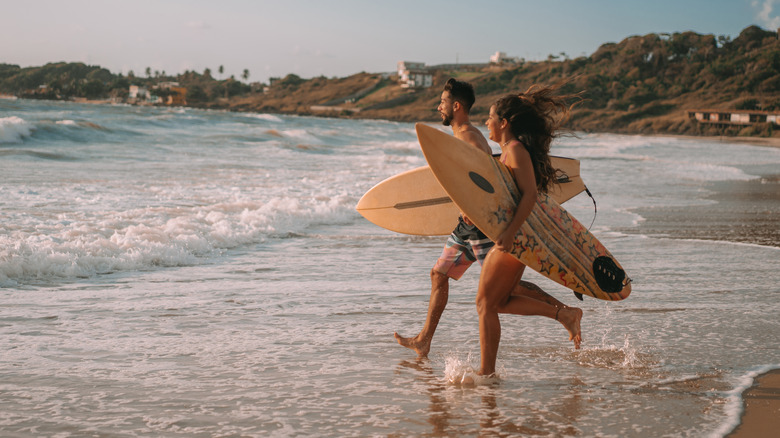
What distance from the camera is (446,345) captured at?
4.20 meters

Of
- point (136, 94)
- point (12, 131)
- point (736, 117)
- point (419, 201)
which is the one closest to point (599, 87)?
point (736, 117)

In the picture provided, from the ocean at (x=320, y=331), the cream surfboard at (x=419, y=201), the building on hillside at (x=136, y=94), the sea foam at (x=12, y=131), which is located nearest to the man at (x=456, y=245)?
the ocean at (x=320, y=331)

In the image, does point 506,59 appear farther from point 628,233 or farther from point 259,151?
point 628,233

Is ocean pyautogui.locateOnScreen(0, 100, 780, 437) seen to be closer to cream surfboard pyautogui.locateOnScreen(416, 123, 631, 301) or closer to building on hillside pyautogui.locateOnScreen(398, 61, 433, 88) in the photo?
cream surfboard pyautogui.locateOnScreen(416, 123, 631, 301)

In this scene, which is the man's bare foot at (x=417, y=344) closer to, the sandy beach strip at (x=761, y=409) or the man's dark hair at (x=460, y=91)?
the man's dark hair at (x=460, y=91)

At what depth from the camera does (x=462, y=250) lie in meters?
3.84

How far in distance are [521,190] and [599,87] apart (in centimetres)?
11198

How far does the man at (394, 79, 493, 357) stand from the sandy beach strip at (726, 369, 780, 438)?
137cm

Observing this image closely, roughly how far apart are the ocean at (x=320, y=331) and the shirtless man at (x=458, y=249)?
181mm

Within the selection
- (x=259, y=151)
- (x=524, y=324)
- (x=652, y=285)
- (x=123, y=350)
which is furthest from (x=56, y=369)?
(x=259, y=151)

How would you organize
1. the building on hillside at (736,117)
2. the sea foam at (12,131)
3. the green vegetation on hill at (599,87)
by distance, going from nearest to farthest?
the sea foam at (12,131) < the building on hillside at (736,117) < the green vegetation on hill at (599,87)

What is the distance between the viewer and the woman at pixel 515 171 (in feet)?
11.0

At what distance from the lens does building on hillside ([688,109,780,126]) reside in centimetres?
7494

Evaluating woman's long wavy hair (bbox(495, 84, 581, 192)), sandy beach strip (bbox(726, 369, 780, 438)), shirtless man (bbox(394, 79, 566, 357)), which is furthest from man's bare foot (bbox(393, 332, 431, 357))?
sandy beach strip (bbox(726, 369, 780, 438))
